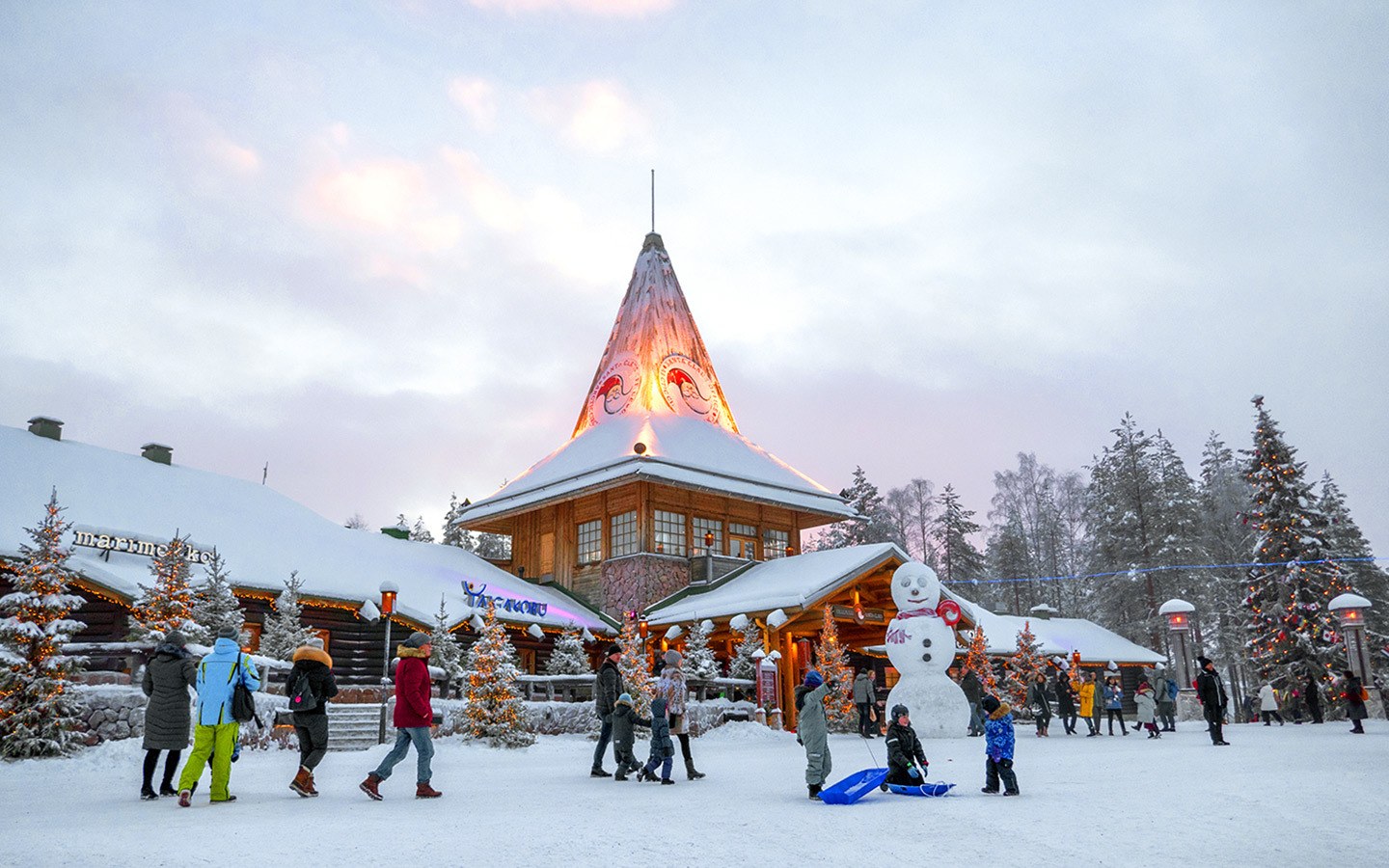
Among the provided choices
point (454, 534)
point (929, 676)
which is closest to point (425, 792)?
point (929, 676)

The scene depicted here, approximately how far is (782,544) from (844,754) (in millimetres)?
17464

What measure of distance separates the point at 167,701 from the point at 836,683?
620 inches

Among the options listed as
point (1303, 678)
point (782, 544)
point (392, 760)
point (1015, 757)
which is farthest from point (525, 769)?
point (1303, 678)

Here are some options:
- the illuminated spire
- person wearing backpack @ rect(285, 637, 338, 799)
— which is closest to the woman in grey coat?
person wearing backpack @ rect(285, 637, 338, 799)

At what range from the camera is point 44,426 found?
78.8 ft

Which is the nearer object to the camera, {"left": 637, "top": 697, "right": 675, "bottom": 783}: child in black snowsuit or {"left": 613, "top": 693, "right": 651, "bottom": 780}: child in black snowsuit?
{"left": 637, "top": 697, "right": 675, "bottom": 783}: child in black snowsuit

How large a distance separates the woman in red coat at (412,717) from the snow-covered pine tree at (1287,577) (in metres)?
29.5

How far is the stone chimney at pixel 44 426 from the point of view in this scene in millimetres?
23939

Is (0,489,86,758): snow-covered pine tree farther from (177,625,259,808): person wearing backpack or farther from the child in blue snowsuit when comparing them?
the child in blue snowsuit

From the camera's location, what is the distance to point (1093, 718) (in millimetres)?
23219

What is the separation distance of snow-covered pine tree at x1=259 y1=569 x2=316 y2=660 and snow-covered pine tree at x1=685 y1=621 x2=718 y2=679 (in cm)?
820

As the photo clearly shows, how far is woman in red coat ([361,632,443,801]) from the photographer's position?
30.5 feet

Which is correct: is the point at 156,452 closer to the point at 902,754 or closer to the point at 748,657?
the point at 748,657

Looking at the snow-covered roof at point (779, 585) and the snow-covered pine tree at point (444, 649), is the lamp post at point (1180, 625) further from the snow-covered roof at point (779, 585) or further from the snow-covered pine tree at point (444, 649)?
the snow-covered pine tree at point (444, 649)
